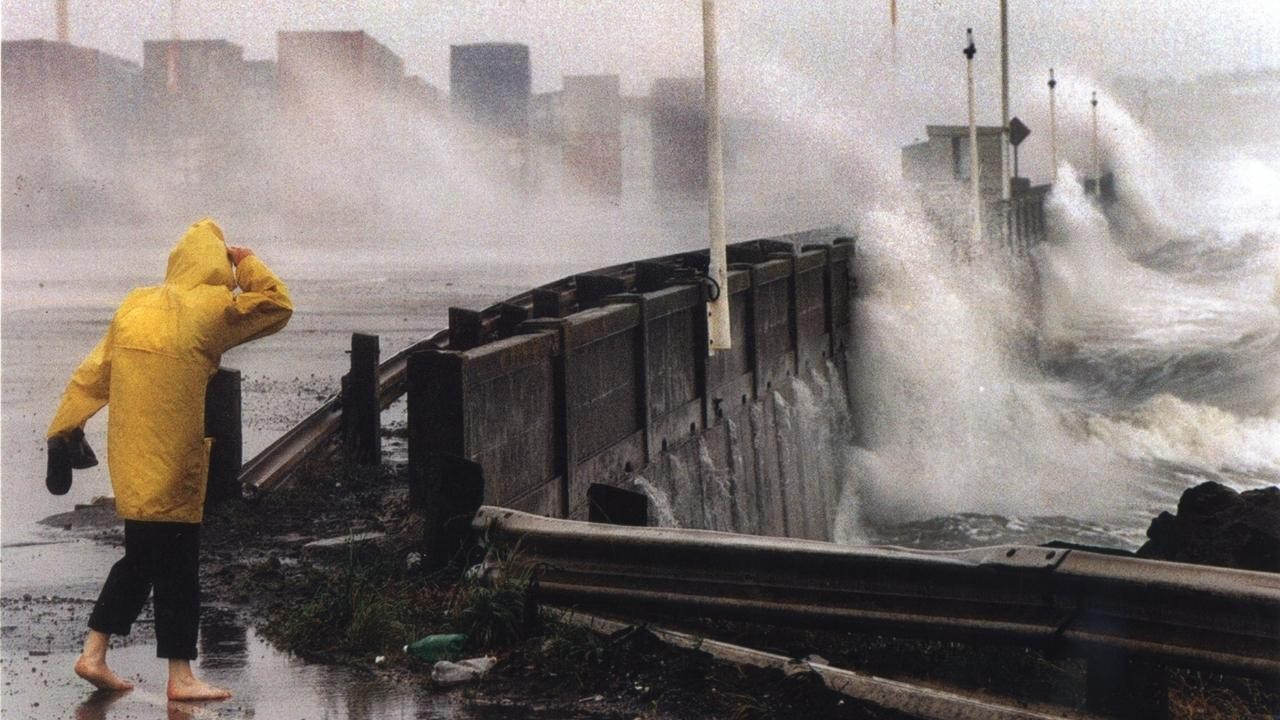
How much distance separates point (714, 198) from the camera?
1511 centimetres

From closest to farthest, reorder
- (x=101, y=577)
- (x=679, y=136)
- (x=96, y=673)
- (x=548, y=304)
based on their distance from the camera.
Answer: (x=96, y=673) → (x=101, y=577) → (x=548, y=304) → (x=679, y=136)

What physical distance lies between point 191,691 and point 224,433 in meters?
5.08

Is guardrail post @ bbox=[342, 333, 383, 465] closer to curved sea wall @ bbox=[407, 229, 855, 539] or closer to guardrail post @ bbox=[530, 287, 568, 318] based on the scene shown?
curved sea wall @ bbox=[407, 229, 855, 539]

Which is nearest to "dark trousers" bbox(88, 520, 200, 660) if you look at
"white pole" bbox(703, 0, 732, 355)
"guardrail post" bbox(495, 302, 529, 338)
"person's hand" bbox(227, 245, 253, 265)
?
"person's hand" bbox(227, 245, 253, 265)

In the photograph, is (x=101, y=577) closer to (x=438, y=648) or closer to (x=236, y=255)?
(x=438, y=648)

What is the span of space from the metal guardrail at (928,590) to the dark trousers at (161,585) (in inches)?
A: 60.4

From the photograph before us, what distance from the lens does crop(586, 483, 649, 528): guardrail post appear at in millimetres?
9062

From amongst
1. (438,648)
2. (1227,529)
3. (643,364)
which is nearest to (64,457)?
(438,648)

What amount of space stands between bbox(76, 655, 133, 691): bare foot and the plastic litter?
52.2 inches

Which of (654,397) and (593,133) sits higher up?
(593,133)

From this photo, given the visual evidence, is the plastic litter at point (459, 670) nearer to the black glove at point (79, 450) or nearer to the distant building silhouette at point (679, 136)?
the black glove at point (79, 450)

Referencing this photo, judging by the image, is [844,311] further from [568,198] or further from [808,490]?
[568,198]

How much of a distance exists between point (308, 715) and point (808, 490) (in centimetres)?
1541

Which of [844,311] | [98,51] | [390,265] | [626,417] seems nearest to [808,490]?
[844,311]
